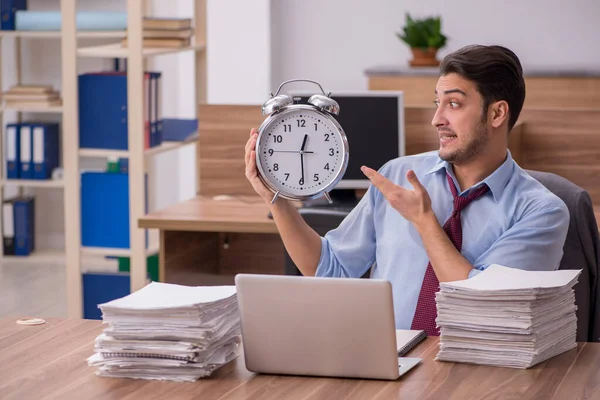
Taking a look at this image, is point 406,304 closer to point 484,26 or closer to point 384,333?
point 384,333

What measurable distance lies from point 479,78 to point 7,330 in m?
1.08

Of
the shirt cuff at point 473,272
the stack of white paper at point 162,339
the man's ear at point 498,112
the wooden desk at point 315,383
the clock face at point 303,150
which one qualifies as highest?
the man's ear at point 498,112

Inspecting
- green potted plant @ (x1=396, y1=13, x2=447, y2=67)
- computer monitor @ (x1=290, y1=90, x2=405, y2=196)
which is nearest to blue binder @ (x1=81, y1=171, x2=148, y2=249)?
computer monitor @ (x1=290, y1=90, x2=405, y2=196)

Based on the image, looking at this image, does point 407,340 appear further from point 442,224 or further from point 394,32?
point 394,32

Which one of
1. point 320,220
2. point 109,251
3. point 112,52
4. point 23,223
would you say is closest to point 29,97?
point 23,223

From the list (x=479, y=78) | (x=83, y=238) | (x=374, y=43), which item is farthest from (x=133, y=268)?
(x=374, y=43)

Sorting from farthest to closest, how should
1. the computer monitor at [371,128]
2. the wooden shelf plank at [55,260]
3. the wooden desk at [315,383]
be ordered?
the wooden shelf plank at [55,260]
the computer monitor at [371,128]
the wooden desk at [315,383]

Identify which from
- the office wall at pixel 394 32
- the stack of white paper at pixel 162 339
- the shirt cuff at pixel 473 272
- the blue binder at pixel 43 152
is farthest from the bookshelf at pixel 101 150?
the office wall at pixel 394 32

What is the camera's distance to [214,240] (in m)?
4.05

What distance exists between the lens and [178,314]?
164 centimetres

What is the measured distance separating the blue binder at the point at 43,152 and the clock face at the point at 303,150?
419cm

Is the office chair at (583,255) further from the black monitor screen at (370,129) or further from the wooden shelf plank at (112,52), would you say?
the wooden shelf plank at (112,52)

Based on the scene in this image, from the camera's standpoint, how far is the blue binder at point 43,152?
5742 millimetres

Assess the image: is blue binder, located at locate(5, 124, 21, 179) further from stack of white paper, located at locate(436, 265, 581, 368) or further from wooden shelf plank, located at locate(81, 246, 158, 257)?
stack of white paper, located at locate(436, 265, 581, 368)
